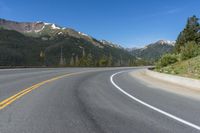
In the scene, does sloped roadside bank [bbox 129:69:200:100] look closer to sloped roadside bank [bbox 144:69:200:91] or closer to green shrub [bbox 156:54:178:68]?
sloped roadside bank [bbox 144:69:200:91]

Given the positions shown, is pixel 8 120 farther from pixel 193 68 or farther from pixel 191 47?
pixel 191 47

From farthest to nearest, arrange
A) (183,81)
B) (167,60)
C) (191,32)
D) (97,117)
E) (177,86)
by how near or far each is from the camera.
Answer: (191,32) → (167,60) → (183,81) → (177,86) → (97,117)

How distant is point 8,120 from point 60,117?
4.26 feet

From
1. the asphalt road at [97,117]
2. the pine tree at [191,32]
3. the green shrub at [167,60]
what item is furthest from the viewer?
the pine tree at [191,32]

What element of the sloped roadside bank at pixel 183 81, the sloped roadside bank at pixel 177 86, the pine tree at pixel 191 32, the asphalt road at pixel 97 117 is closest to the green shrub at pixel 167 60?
the sloped roadside bank at pixel 177 86

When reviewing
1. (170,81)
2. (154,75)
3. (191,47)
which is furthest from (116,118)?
(191,47)

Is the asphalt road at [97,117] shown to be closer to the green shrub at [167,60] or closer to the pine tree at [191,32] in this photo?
the green shrub at [167,60]

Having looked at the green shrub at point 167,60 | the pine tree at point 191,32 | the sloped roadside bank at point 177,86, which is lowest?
the sloped roadside bank at point 177,86

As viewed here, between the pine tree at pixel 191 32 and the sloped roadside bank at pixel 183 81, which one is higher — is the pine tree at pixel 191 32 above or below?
above

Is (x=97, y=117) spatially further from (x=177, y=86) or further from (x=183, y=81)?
(x=183, y=81)

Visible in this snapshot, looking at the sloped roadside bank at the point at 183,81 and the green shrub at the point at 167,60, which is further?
the green shrub at the point at 167,60

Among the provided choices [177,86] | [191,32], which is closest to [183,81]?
[177,86]

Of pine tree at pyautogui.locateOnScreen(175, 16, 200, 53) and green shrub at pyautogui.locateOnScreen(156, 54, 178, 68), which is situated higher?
pine tree at pyautogui.locateOnScreen(175, 16, 200, 53)

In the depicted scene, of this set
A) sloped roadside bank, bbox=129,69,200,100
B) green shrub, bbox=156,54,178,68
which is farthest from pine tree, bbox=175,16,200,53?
sloped roadside bank, bbox=129,69,200,100
